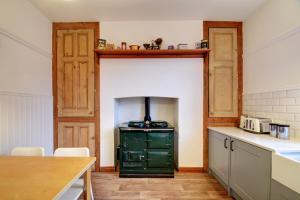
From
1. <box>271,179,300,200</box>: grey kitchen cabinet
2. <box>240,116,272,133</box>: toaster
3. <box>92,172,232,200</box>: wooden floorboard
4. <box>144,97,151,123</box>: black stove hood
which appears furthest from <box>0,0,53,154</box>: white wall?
<box>240,116,272,133</box>: toaster


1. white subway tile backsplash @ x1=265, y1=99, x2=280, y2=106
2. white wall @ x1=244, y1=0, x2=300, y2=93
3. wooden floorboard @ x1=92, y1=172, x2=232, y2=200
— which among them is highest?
white wall @ x1=244, y1=0, x2=300, y2=93

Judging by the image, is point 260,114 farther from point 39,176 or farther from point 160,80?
point 39,176

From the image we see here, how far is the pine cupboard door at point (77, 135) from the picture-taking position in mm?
3668

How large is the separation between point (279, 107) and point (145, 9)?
234 cm

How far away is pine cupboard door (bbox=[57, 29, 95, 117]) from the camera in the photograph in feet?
12.0

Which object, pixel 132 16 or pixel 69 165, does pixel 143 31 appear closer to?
pixel 132 16

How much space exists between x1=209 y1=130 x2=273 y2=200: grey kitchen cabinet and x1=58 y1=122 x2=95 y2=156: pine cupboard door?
207cm

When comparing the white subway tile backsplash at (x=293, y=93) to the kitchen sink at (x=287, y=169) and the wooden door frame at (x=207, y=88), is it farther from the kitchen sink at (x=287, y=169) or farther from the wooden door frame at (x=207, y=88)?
the wooden door frame at (x=207, y=88)

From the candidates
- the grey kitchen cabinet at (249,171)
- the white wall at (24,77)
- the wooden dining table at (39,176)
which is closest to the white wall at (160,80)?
the white wall at (24,77)

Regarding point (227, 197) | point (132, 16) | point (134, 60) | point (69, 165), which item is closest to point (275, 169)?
point (227, 197)

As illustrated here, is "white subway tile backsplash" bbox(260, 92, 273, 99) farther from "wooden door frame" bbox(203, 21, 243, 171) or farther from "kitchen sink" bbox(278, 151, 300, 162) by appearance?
"kitchen sink" bbox(278, 151, 300, 162)

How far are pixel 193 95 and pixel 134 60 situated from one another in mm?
1208

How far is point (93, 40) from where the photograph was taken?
3.67 meters

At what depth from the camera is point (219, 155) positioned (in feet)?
10.1
